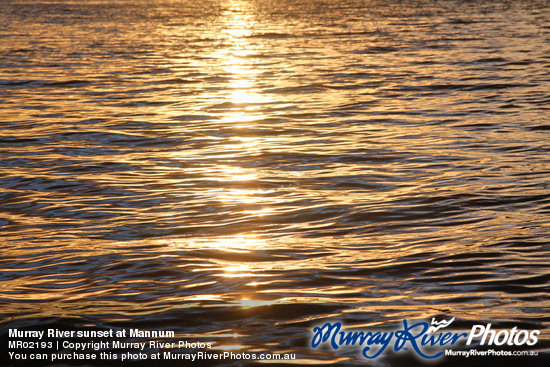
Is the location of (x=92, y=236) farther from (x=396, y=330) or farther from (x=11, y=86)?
(x=11, y=86)

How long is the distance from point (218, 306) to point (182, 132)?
9.04 metres

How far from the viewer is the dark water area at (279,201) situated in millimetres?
6977

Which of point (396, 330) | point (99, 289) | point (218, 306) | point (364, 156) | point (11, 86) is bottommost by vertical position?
point (396, 330)

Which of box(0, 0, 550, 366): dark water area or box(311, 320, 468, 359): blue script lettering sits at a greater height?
box(0, 0, 550, 366): dark water area

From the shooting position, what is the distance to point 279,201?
1044 centimetres

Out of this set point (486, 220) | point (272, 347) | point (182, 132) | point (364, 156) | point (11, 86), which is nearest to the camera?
Answer: point (272, 347)

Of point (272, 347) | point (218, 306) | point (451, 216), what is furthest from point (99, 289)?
point (451, 216)

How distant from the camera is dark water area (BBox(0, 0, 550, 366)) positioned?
698 cm

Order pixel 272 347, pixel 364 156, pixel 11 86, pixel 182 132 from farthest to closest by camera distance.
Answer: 1. pixel 11 86
2. pixel 182 132
3. pixel 364 156
4. pixel 272 347

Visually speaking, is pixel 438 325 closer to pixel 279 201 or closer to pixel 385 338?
pixel 385 338

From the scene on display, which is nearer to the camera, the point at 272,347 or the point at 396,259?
the point at 272,347

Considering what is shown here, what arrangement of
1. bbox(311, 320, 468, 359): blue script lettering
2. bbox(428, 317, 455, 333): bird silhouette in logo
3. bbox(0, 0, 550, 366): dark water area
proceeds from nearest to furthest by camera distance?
bbox(311, 320, 468, 359): blue script lettering
bbox(428, 317, 455, 333): bird silhouette in logo
bbox(0, 0, 550, 366): dark water area

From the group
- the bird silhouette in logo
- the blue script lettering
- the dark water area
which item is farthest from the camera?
the dark water area

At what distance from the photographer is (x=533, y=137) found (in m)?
13.8
